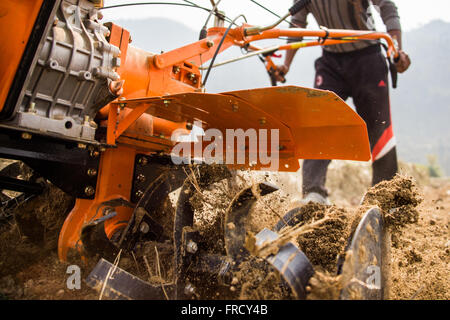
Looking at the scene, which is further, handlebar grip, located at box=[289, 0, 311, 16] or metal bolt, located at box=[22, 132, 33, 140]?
handlebar grip, located at box=[289, 0, 311, 16]

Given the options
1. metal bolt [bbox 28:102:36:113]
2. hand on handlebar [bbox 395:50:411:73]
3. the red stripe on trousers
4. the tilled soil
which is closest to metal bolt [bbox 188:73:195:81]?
the tilled soil

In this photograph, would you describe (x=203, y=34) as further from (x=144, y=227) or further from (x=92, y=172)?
(x=144, y=227)

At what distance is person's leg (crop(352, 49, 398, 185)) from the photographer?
326 centimetres

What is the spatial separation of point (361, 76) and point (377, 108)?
1.41 feet

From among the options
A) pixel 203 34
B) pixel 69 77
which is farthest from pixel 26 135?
pixel 203 34

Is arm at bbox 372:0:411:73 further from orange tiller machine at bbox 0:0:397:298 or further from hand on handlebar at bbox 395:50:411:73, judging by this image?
orange tiller machine at bbox 0:0:397:298

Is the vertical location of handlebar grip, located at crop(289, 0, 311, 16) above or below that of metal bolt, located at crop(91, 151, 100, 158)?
above

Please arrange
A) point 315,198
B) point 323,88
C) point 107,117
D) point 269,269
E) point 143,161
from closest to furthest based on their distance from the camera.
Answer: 1. point 269,269
2. point 107,117
3. point 143,161
4. point 315,198
5. point 323,88

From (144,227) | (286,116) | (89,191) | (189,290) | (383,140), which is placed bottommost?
(189,290)

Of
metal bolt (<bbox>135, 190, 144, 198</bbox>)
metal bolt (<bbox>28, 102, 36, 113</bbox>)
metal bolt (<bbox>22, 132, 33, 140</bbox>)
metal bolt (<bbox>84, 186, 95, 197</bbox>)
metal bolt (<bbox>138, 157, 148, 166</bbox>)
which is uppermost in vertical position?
metal bolt (<bbox>28, 102, 36, 113</bbox>)

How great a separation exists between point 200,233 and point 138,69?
4.32ft

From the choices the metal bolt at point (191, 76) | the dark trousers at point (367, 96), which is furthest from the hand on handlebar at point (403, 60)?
the metal bolt at point (191, 76)

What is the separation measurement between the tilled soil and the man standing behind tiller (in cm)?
113

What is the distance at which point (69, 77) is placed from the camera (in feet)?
6.04
